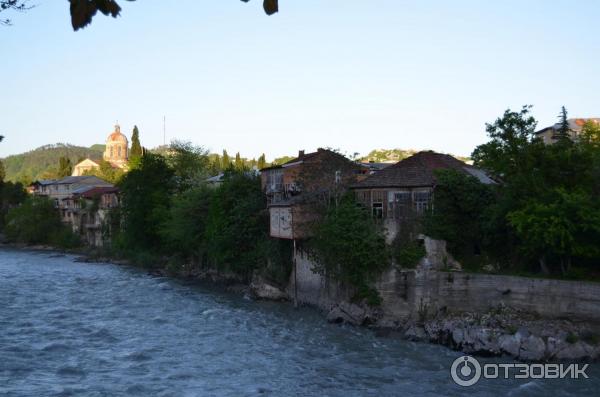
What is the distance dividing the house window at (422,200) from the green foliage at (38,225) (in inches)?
1983

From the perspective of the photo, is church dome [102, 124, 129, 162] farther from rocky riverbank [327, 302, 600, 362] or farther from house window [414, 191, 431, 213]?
rocky riverbank [327, 302, 600, 362]

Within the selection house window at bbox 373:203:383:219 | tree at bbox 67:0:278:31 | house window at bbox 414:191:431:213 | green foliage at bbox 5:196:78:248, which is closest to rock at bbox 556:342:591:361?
house window at bbox 414:191:431:213

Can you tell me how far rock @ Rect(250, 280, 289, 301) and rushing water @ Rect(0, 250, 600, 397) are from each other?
1.02 m

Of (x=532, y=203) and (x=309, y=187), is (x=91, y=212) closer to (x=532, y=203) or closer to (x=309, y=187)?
(x=309, y=187)

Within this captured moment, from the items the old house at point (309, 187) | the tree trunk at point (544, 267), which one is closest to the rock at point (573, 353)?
the tree trunk at point (544, 267)

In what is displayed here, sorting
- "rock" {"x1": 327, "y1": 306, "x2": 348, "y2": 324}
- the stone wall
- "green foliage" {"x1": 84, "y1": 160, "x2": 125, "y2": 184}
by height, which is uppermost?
"green foliage" {"x1": 84, "y1": 160, "x2": 125, "y2": 184}

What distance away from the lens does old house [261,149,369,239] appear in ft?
101

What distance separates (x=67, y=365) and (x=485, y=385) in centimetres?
1368

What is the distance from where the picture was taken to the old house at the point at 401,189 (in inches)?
1117

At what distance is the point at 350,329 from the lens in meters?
26.0

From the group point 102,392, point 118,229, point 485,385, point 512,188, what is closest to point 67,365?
point 102,392

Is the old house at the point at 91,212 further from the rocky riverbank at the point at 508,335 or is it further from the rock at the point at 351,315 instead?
the rocky riverbank at the point at 508,335

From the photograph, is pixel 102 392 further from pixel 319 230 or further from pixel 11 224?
pixel 11 224

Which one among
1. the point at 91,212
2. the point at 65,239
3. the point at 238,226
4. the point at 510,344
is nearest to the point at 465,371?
the point at 510,344
